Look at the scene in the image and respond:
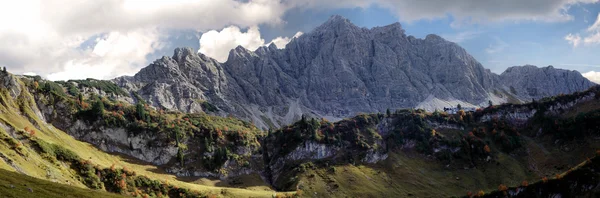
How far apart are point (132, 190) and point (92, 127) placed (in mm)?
69650

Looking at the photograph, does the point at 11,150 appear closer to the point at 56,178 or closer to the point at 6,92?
the point at 56,178

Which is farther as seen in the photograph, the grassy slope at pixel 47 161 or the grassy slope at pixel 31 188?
the grassy slope at pixel 47 161

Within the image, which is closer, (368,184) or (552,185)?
(552,185)

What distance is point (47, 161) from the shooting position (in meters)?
126

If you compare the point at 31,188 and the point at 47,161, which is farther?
the point at 47,161

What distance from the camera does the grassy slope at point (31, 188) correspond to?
7356 centimetres

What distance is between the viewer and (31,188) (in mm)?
80375

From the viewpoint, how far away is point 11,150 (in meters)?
111

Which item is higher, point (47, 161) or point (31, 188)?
point (47, 161)

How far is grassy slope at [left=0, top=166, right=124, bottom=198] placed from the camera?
7356 centimetres

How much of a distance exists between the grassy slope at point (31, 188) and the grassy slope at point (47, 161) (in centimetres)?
1540

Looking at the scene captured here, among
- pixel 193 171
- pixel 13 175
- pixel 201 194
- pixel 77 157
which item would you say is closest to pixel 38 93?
pixel 77 157

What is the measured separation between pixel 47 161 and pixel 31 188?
52720 millimetres

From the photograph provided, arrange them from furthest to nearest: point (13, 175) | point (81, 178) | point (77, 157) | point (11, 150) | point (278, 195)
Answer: point (278, 195) < point (77, 157) < point (81, 178) < point (11, 150) < point (13, 175)
